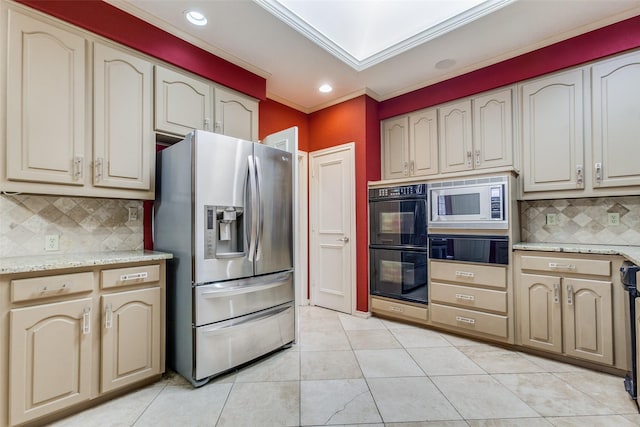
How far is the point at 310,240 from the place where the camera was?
4.05m

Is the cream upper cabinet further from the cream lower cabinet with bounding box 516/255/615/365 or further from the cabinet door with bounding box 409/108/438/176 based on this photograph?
the cream lower cabinet with bounding box 516/255/615/365

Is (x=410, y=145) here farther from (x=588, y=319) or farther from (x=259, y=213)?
(x=588, y=319)

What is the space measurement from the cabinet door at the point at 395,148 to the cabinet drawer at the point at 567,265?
1.58 metres

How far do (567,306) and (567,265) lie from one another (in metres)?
0.32

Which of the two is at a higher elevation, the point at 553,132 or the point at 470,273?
the point at 553,132

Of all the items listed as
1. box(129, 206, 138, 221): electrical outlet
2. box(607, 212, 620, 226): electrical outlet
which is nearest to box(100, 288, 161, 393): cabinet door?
box(129, 206, 138, 221): electrical outlet

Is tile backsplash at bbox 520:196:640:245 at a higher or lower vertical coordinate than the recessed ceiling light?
lower

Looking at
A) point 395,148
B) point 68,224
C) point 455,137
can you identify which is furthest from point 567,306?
point 68,224

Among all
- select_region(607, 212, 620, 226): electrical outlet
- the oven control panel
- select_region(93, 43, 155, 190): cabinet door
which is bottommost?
select_region(607, 212, 620, 226): electrical outlet

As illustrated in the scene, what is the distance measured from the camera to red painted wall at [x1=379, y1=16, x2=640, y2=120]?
237cm

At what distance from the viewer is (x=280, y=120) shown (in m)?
3.77

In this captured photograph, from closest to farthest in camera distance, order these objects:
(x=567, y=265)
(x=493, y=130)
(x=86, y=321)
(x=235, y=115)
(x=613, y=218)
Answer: (x=86, y=321) < (x=567, y=265) < (x=613, y=218) < (x=235, y=115) < (x=493, y=130)

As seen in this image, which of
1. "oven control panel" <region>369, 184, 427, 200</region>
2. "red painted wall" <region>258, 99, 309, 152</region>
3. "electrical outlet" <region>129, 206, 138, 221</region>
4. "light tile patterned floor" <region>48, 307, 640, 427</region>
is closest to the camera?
"light tile patterned floor" <region>48, 307, 640, 427</region>

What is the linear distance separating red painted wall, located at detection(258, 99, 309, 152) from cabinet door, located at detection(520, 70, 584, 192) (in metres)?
2.50
